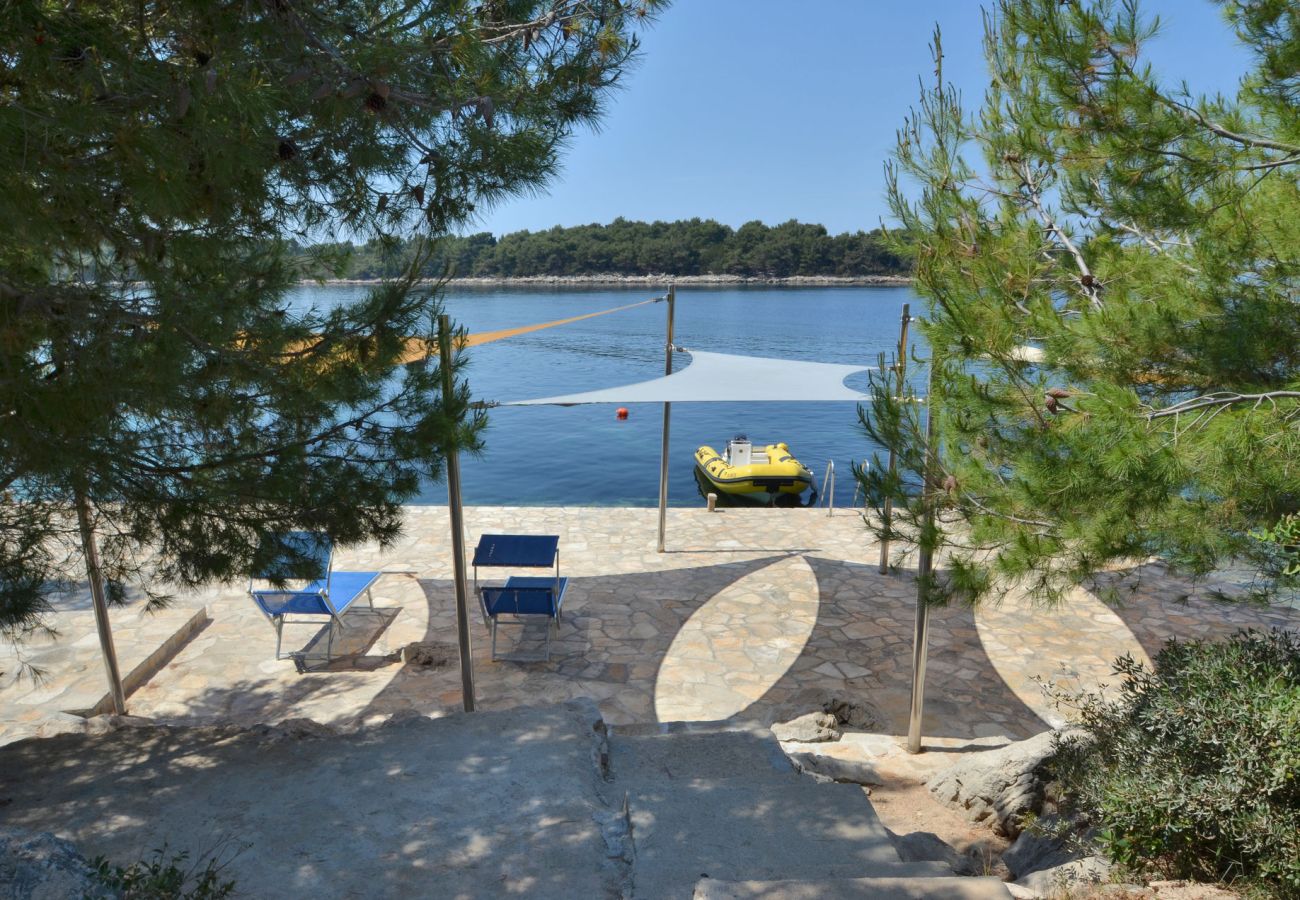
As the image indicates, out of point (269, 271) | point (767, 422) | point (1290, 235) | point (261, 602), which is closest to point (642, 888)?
point (269, 271)

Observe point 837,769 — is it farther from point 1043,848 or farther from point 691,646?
point 691,646

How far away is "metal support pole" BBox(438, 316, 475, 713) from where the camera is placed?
10.2 feet

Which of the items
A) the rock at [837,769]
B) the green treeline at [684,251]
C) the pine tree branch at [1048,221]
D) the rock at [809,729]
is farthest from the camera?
the green treeline at [684,251]

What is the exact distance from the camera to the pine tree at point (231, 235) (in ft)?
6.24

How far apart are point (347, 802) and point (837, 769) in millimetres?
2122

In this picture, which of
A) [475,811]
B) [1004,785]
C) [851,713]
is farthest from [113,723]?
[1004,785]

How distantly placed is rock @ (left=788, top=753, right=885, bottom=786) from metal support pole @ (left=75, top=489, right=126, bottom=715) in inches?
115

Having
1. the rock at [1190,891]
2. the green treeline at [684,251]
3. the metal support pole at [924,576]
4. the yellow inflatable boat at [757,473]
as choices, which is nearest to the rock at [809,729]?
the metal support pole at [924,576]

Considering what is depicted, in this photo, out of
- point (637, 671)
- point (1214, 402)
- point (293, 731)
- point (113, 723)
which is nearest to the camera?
point (1214, 402)

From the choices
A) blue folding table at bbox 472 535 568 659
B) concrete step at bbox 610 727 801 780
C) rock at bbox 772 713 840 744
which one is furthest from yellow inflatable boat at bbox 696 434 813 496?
concrete step at bbox 610 727 801 780

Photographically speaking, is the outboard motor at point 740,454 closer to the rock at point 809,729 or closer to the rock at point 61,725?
the rock at point 809,729

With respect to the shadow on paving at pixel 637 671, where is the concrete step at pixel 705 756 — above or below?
above

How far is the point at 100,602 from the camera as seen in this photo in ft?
12.8

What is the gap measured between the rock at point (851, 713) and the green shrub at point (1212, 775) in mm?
1578
